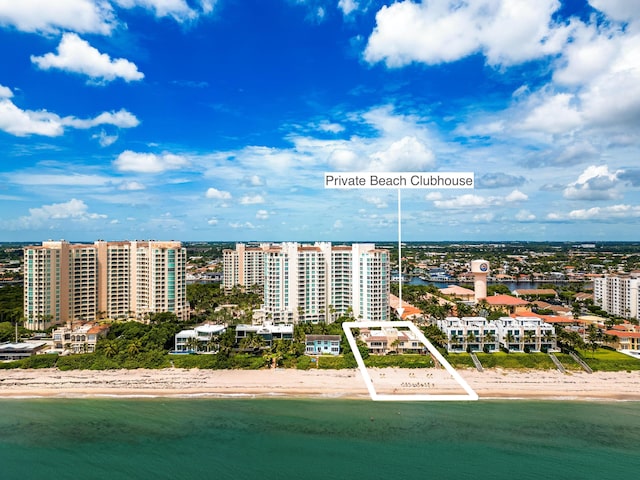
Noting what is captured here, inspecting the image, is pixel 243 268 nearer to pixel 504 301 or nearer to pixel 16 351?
pixel 16 351

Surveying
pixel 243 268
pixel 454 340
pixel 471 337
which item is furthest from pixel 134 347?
pixel 243 268

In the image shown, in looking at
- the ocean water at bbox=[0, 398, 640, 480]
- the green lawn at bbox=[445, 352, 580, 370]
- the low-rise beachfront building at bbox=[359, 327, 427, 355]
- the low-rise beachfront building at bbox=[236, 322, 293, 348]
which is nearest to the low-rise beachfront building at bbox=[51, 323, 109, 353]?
the ocean water at bbox=[0, 398, 640, 480]

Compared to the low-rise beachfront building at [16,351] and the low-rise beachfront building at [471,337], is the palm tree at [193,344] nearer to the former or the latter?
the low-rise beachfront building at [16,351]

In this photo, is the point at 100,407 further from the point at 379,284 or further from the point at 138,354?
the point at 379,284

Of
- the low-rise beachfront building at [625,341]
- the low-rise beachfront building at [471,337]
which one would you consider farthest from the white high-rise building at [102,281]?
the low-rise beachfront building at [625,341]

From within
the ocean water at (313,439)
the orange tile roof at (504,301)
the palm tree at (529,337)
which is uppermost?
the orange tile roof at (504,301)

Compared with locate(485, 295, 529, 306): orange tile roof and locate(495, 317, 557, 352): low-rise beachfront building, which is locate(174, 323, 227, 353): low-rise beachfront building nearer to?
locate(495, 317, 557, 352): low-rise beachfront building
